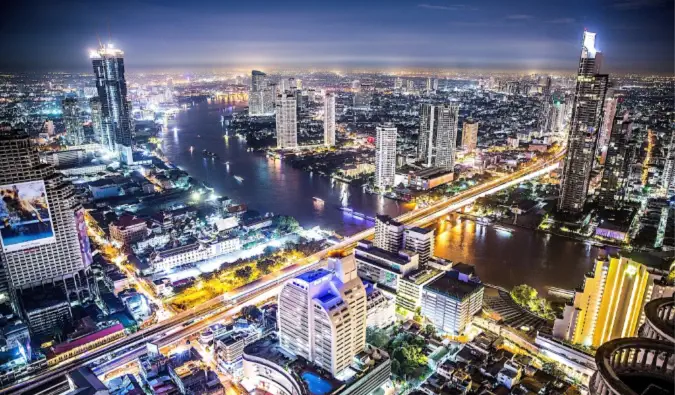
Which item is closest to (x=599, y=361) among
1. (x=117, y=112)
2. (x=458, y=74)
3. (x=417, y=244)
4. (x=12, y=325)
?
(x=417, y=244)

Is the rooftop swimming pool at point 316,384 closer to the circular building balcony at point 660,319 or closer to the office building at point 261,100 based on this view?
the circular building balcony at point 660,319

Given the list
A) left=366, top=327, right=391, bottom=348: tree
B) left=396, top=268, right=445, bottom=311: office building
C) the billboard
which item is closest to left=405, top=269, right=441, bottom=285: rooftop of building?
left=396, top=268, right=445, bottom=311: office building

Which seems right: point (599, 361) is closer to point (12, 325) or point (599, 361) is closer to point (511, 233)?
point (12, 325)

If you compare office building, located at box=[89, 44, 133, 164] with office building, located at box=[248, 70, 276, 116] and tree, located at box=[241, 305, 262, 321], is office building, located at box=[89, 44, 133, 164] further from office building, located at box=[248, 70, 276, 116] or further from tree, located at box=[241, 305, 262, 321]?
tree, located at box=[241, 305, 262, 321]

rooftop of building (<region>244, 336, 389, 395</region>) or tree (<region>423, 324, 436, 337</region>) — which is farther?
tree (<region>423, 324, 436, 337</region>)

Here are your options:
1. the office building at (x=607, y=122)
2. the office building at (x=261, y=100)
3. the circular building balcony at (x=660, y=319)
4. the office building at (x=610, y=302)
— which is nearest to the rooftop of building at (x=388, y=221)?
the office building at (x=610, y=302)

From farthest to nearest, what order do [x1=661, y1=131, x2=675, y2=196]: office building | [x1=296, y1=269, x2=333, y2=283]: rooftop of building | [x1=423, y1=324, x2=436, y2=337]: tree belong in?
[x1=661, y1=131, x2=675, y2=196]: office building, [x1=423, y1=324, x2=436, y2=337]: tree, [x1=296, y1=269, x2=333, y2=283]: rooftop of building
